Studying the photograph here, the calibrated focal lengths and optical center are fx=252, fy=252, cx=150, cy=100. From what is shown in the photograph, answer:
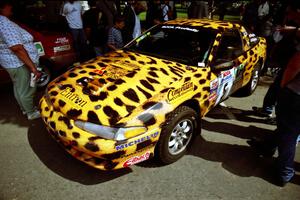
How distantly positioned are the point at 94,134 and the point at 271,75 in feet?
18.6

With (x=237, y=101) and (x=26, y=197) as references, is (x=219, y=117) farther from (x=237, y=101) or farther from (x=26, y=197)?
(x=26, y=197)

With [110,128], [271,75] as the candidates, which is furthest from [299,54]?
[271,75]

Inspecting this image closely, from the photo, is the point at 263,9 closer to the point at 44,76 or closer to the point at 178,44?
the point at 178,44

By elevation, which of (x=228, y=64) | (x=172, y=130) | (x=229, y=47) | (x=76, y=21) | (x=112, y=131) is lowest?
(x=172, y=130)

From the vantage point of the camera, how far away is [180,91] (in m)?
2.98

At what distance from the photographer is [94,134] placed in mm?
2545

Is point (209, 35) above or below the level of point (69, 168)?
above

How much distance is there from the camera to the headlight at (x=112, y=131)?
2520 mm

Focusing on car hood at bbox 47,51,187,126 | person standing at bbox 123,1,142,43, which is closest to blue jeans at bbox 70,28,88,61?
person standing at bbox 123,1,142,43

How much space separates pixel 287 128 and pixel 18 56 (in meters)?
3.54

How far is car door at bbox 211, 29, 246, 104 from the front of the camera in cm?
344

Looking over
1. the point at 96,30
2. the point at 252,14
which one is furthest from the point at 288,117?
the point at 252,14

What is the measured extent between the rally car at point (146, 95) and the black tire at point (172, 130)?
0.01 meters

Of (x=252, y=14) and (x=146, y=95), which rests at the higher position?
(x=252, y=14)
